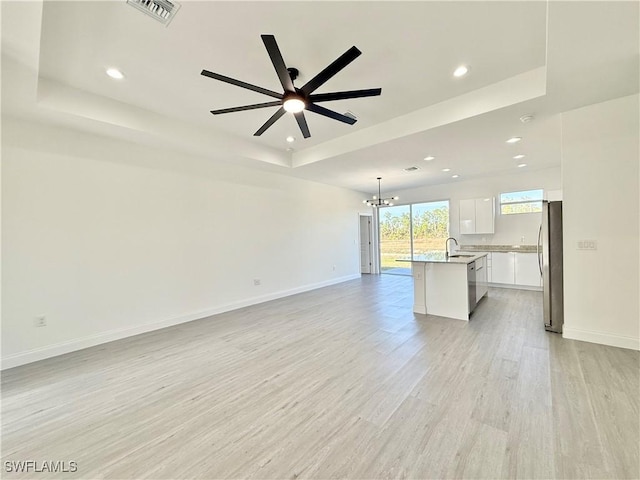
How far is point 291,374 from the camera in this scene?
269 centimetres

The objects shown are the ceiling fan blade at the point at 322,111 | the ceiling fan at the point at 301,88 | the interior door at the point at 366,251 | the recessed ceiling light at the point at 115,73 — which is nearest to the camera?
the ceiling fan at the point at 301,88

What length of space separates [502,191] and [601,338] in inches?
182

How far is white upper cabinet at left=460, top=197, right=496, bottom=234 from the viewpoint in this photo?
6806 mm

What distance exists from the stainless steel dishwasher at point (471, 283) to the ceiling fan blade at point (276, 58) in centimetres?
→ 382

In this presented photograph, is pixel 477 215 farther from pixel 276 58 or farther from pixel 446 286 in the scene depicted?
pixel 276 58

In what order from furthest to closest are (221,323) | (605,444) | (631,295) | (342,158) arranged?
(342,158) → (221,323) → (631,295) → (605,444)

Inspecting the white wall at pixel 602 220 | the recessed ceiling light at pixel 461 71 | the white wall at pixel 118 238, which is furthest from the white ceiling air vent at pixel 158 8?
the white wall at pixel 602 220

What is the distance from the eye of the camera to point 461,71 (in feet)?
9.08

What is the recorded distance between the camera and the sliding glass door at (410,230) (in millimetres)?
8086

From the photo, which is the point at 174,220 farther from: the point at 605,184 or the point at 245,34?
the point at 605,184

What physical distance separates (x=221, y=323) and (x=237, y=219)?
6.81ft

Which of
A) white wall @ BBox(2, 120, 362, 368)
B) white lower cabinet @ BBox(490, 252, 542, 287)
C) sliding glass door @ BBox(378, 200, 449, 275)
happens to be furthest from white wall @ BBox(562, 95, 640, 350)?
white wall @ BBox(2, 120, 362, 368)

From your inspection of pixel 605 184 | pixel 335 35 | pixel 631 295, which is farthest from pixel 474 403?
pixel 335 35

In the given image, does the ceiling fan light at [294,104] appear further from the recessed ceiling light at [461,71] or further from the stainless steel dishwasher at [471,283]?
the stainless steel dishwasher at [471,283]
